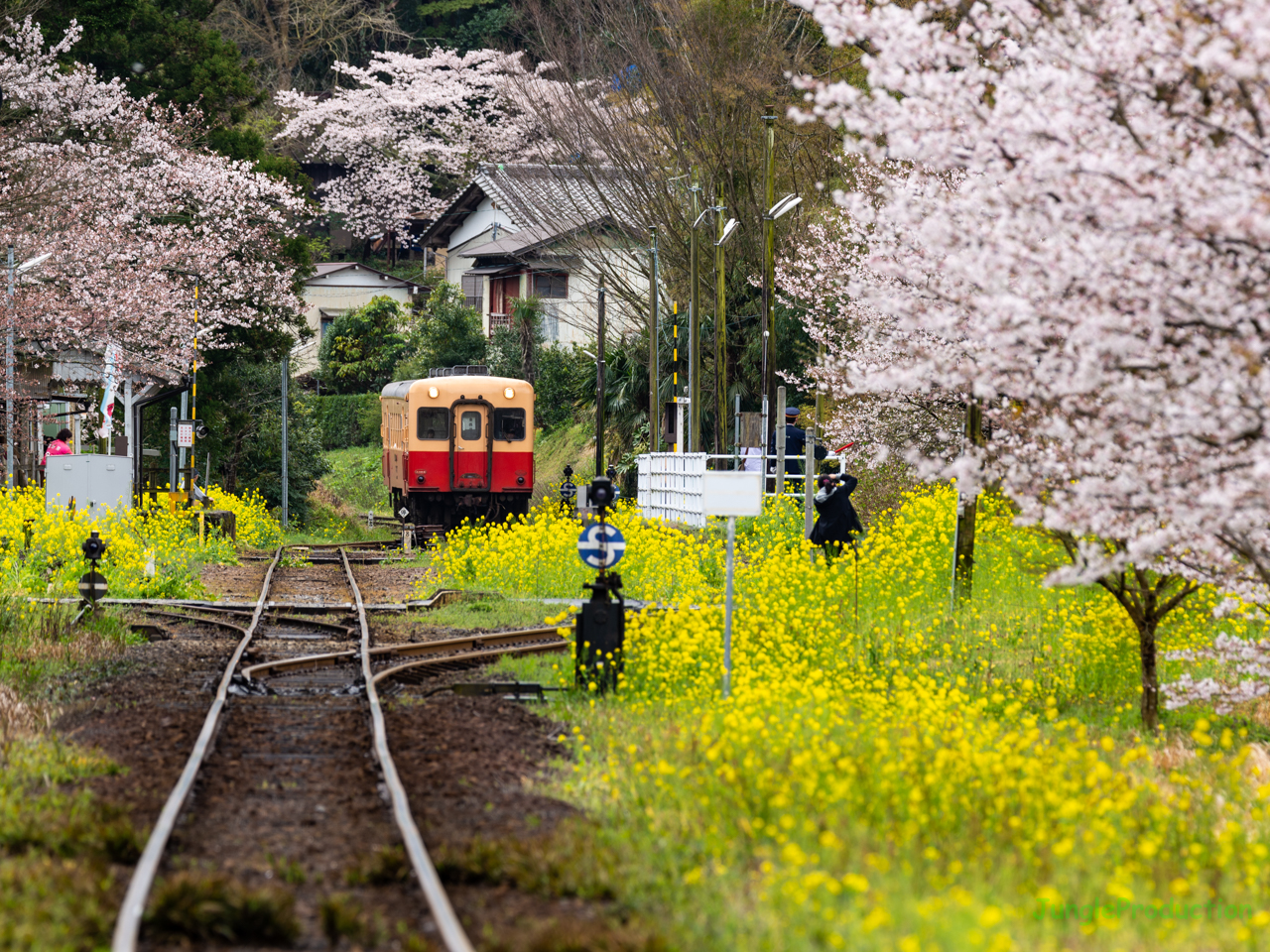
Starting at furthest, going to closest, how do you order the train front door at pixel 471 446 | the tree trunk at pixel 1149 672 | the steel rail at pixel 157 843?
the train front door at pixel 471 446
the tree trunk at pixel 1149 672
the steel rail at pixel 157 843

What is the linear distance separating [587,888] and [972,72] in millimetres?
4229

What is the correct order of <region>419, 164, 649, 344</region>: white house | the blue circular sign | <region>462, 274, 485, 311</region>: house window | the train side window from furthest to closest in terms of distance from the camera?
1. <region>462, 274, 485, 311</region>: house window
2. <region>419, 164, 649, 344</region>: white house
3. the train side window
4. the blue circular sign

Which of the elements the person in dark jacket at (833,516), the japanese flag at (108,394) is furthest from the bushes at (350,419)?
the person in dark jacket at (833,516)

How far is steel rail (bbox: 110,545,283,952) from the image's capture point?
15.6ft

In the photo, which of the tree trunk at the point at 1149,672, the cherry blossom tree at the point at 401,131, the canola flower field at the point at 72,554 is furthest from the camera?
the cherry blossom tree at the point at 401,131

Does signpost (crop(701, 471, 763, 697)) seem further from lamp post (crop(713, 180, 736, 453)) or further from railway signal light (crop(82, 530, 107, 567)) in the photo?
lamp post (crop(713, 180, 736, 453))

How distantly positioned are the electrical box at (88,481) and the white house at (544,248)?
15.7 m

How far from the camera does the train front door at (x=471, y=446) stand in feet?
87.1

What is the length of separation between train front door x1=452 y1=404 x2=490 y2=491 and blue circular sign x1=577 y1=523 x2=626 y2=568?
16.2 meters

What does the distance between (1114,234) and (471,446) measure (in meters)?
21.2

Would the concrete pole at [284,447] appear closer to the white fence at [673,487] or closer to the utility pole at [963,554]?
the white fence at [673,487]

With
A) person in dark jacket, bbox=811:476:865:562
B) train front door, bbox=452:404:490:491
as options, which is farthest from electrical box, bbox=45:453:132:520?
person in dark jacket, bbox=811:476:865:562

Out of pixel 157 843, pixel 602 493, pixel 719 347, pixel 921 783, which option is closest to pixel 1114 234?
pixel 921 783

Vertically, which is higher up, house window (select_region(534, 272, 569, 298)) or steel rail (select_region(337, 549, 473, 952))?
house window (select_region(534, 272, 569, 298))
